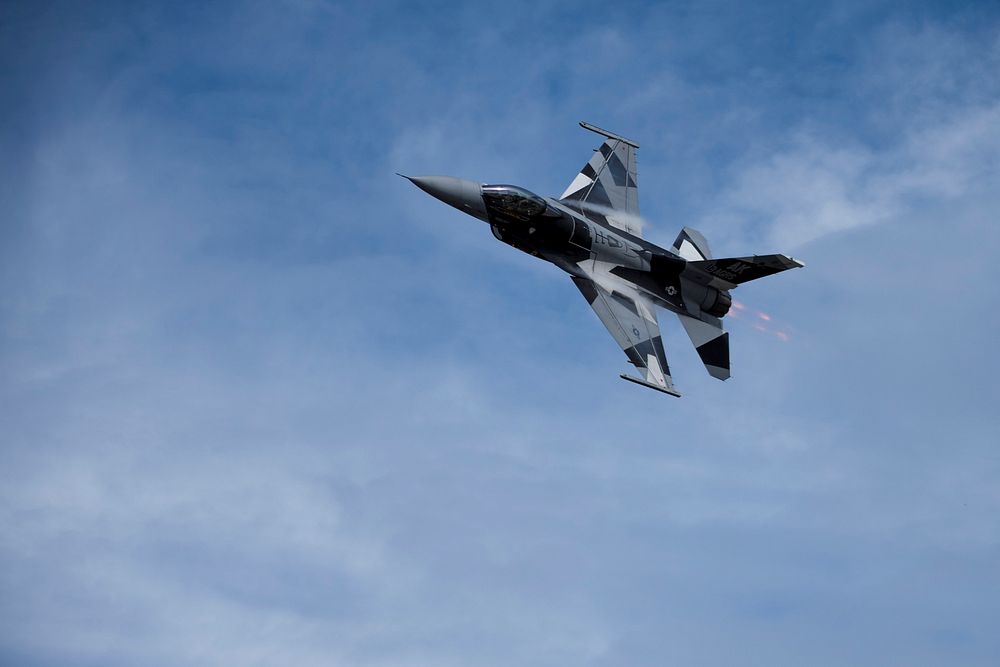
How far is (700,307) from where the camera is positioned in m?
65.1

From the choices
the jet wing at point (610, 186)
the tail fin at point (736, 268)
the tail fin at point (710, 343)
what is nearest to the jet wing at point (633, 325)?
the tail fin at point (710, 343)

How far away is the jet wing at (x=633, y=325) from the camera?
60.2 meters

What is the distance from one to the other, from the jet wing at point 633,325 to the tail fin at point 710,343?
2.95 metres

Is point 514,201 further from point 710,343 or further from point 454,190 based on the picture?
point 710,343

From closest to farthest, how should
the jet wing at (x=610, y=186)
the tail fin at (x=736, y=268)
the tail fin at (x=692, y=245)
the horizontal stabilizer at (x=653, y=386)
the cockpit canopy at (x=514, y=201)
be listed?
the horizontal stabilizer at (x=653, y=386) → the cockpit canopy at (x=514, y=201) → the tail fin at (x=736, y=268) → the jet wing at (x=610, y=186) → the tail fin at (x=692, y=245)

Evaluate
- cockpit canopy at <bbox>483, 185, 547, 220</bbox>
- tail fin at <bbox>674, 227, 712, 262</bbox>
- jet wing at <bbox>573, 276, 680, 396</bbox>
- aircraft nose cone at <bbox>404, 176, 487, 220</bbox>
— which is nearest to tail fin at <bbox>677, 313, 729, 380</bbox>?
jet wing at <bbox>573, 276, 680, 396</bbox>

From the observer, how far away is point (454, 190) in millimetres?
61219

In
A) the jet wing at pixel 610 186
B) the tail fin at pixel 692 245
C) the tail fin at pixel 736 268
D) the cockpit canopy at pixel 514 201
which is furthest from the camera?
the tail fin at pixel 692 245

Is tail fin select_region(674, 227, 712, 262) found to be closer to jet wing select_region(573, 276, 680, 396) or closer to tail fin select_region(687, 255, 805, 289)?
tail fin select_region(687, 255, 805, 289)

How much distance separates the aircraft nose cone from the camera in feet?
200

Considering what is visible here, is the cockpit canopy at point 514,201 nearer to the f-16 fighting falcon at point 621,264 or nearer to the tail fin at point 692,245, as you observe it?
the f-16 fighting falcon at point 621,264

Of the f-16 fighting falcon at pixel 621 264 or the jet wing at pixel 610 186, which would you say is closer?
the f-16 fighting falcon at pixel 621 264

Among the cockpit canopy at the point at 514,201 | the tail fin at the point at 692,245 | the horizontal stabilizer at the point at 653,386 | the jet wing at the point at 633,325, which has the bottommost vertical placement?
the horizontal stabilizer at the point at 653,386

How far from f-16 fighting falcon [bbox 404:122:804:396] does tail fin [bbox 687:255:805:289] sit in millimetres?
61
